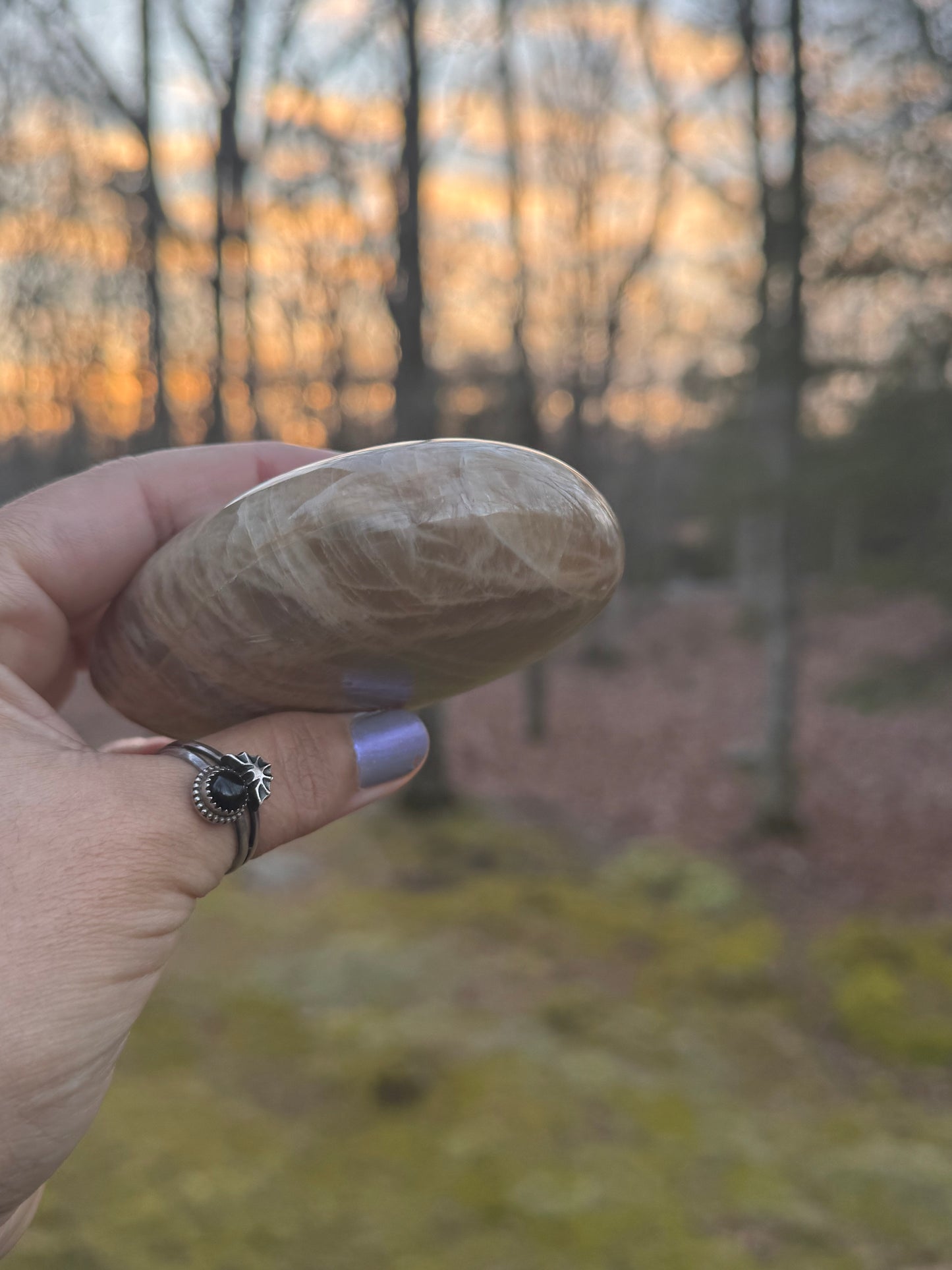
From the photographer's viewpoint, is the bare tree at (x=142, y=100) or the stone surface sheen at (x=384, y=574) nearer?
the stone surface sheen at (x=384, y=574)

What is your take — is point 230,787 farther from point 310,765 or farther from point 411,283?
point 411,283

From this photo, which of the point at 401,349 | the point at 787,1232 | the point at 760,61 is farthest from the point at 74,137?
the point at 787,1232

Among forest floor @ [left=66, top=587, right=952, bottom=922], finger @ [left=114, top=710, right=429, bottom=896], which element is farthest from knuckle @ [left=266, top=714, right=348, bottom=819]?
forest floor @ [left=66, top=587, right=952, bottom=922]

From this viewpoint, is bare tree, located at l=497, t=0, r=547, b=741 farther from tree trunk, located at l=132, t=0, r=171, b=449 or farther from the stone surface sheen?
the stone surface sheen

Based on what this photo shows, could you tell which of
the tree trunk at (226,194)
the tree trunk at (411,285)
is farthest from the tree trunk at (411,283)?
the tree trunk at (226,194)

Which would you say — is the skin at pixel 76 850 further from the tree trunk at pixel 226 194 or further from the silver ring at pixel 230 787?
the tree trunk at pixel 226 194

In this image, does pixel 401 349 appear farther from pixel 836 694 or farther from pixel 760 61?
pixel 836 694
